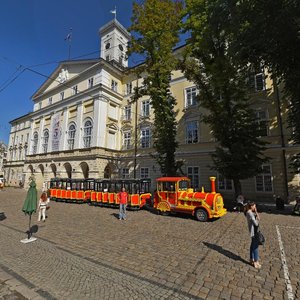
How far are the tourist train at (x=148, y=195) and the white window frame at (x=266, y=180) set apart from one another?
7.28 m

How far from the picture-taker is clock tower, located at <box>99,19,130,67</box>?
4194 centimetres

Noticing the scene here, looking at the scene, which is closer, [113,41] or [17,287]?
[17,287]

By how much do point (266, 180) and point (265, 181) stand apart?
133mm

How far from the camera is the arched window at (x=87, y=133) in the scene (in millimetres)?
33406

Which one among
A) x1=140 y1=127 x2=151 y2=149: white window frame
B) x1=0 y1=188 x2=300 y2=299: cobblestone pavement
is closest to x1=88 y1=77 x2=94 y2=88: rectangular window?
x1=140 y1=127 x2=151 y2=149: white window frame

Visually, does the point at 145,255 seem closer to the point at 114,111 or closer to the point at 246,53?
the point at 246,53

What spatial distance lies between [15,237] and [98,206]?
10.7 m

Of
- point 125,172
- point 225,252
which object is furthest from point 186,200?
point 125,172

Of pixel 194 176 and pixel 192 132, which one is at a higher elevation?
pixel 192 132

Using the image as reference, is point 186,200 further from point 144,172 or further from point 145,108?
point 145,108

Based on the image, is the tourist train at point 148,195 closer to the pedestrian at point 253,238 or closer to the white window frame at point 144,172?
the pedestrian at point 253,238

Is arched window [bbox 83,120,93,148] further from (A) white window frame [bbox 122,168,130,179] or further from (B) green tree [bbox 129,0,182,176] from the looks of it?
(B) green tree [bbox 129,0,182,176]

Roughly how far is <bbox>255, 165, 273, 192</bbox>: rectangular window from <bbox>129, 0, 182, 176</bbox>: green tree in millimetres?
8245

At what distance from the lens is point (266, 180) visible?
822 inches
